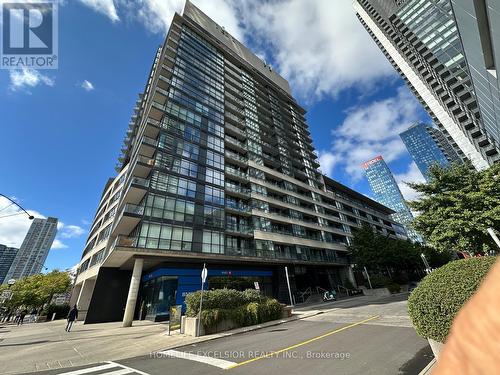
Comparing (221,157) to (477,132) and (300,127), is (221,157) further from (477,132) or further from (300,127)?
(477,132)

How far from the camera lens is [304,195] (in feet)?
136

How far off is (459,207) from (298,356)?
45.4ft

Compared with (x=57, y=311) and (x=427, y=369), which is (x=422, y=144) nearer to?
(x=427, y=369)

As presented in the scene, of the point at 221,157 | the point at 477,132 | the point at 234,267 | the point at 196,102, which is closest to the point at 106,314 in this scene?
the point at 234,267

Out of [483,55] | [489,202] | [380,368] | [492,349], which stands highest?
[483,55]

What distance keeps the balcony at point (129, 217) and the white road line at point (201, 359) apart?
14.9 meters

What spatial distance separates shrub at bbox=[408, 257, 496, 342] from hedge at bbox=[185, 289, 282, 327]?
10.1 meters

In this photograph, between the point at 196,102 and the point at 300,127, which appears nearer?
the point at 196,102

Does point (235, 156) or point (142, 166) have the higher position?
point (235, 156)

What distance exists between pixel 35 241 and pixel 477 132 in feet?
552

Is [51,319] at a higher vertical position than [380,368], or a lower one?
higher

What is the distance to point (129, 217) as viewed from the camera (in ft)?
72.0

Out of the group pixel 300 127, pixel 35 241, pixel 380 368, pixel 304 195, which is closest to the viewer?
pixel 380 368

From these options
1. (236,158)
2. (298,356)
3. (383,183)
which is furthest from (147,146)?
(383,183)
